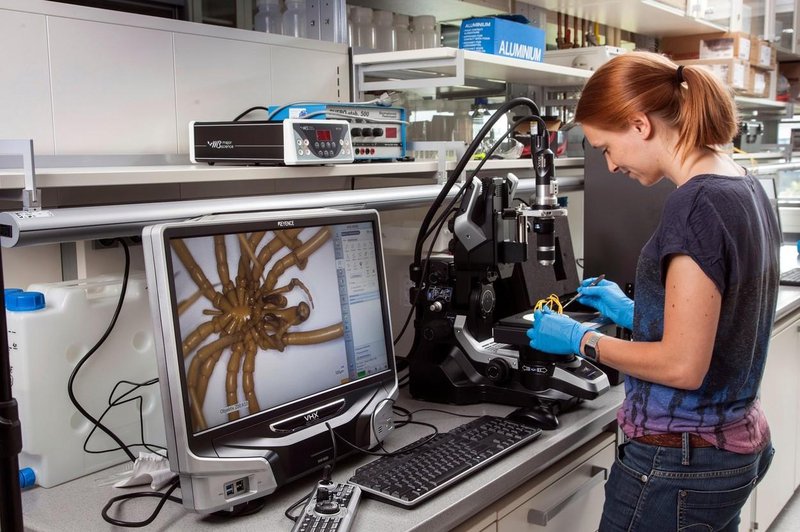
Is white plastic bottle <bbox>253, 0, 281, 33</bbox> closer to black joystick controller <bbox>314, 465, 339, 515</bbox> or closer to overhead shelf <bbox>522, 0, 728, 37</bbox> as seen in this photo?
overhead shelf <bbox>522, 0, 728, 37</bbox>

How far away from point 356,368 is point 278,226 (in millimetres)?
344

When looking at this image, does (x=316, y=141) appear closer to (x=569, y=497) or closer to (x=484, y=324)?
(x=484, y=324)

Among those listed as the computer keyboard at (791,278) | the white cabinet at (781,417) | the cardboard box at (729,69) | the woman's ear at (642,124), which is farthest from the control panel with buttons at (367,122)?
the cardboard box at (729,69)

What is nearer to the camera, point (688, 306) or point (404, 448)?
point (688, 306)

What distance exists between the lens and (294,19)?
2.28m

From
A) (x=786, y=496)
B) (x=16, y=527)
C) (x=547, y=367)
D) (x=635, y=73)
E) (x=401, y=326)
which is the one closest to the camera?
(x=16, y=527)

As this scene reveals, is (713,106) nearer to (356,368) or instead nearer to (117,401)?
(356,368)

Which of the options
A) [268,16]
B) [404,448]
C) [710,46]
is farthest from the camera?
[710,46]

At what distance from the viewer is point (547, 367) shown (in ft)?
5.92

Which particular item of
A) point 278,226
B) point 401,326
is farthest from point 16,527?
point 401,326

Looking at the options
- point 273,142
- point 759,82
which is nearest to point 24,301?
point 273,142

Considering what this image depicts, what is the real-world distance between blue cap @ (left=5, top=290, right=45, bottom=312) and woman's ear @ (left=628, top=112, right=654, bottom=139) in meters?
1.10

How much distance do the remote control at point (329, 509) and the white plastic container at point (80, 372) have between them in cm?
46

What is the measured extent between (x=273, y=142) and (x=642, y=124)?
727mm
